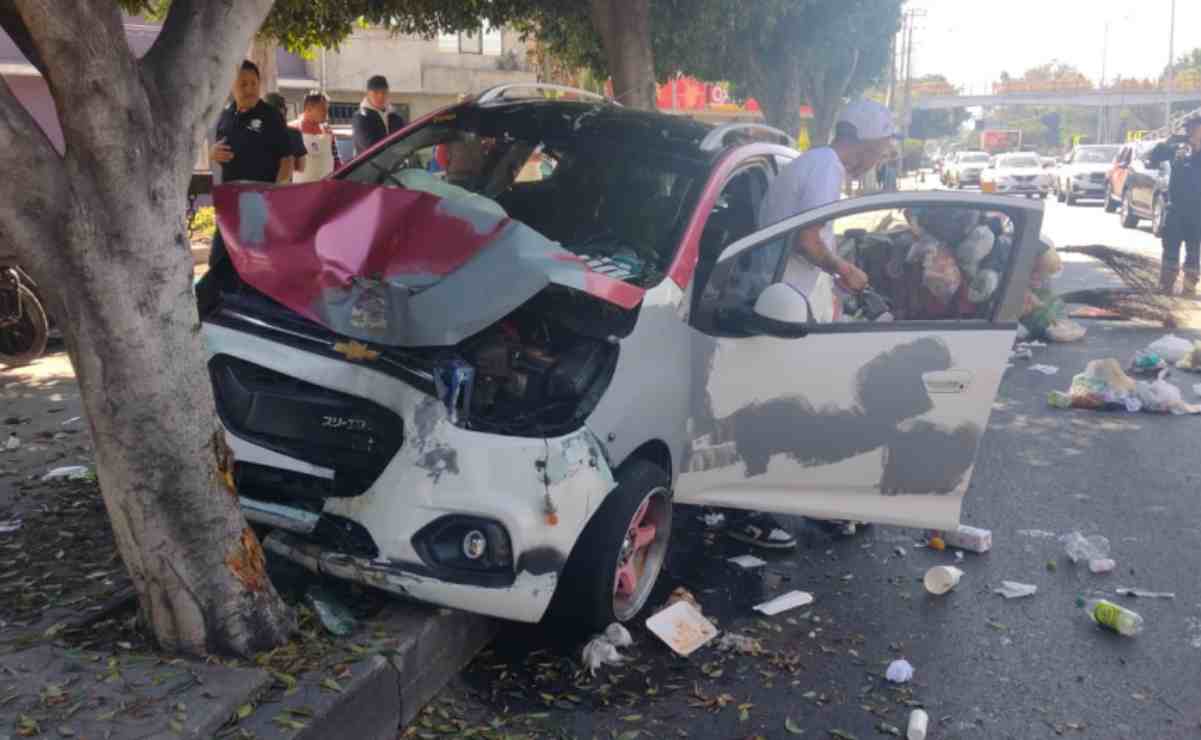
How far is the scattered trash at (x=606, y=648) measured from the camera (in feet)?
13.7

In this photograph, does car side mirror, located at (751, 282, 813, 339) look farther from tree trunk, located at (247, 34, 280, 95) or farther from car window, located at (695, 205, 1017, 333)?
tree trunk, located at (247, 34, 280, 95)

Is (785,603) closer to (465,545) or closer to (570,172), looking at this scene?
(465,545)

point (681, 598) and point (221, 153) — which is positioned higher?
point (221, 153)

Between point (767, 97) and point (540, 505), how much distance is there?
15.8m

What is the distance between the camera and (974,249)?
5703 mm

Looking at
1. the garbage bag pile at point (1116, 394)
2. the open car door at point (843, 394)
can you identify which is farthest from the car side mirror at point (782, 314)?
the garbage bag pile at point (1116, 394)

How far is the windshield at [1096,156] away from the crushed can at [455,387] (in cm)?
3532

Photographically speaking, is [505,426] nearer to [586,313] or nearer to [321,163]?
[586,313]

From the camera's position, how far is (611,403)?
13.7 ft

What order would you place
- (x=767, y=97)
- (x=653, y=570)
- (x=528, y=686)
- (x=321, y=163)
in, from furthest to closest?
1. (x=767, y=97)
2. (x=321, y=163)
3. (x=653, y=570)
4. (x=528, y=686)

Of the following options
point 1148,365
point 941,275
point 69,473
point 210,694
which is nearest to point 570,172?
point 941,275

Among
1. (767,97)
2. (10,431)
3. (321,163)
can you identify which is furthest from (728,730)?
(767,97)

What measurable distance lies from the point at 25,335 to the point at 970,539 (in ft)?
24.2

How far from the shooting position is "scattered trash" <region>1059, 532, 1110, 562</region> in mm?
5355
